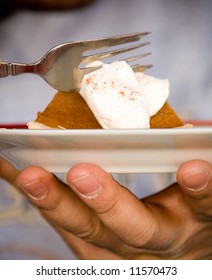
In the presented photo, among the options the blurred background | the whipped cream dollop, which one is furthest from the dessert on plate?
the blurred background

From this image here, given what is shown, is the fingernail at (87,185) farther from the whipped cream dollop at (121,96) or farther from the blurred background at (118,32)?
the blurred background at (118,32)

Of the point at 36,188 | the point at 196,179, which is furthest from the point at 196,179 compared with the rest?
the point at 36,188

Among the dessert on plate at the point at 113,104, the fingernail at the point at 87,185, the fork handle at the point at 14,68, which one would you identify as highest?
the fork handle at the point at 14,68

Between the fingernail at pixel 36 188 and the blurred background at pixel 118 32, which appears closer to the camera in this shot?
the fingernail at pixel 36 188

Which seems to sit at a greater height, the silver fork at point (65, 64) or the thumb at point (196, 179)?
the silver fork at point (65, 64)

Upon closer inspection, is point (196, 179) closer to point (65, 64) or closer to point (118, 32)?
point (65, 64)

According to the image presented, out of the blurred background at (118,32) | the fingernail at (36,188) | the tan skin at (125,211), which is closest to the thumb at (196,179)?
the tan skin at (125,211)

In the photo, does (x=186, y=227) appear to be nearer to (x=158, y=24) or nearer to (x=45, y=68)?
(x=45, y=68)
